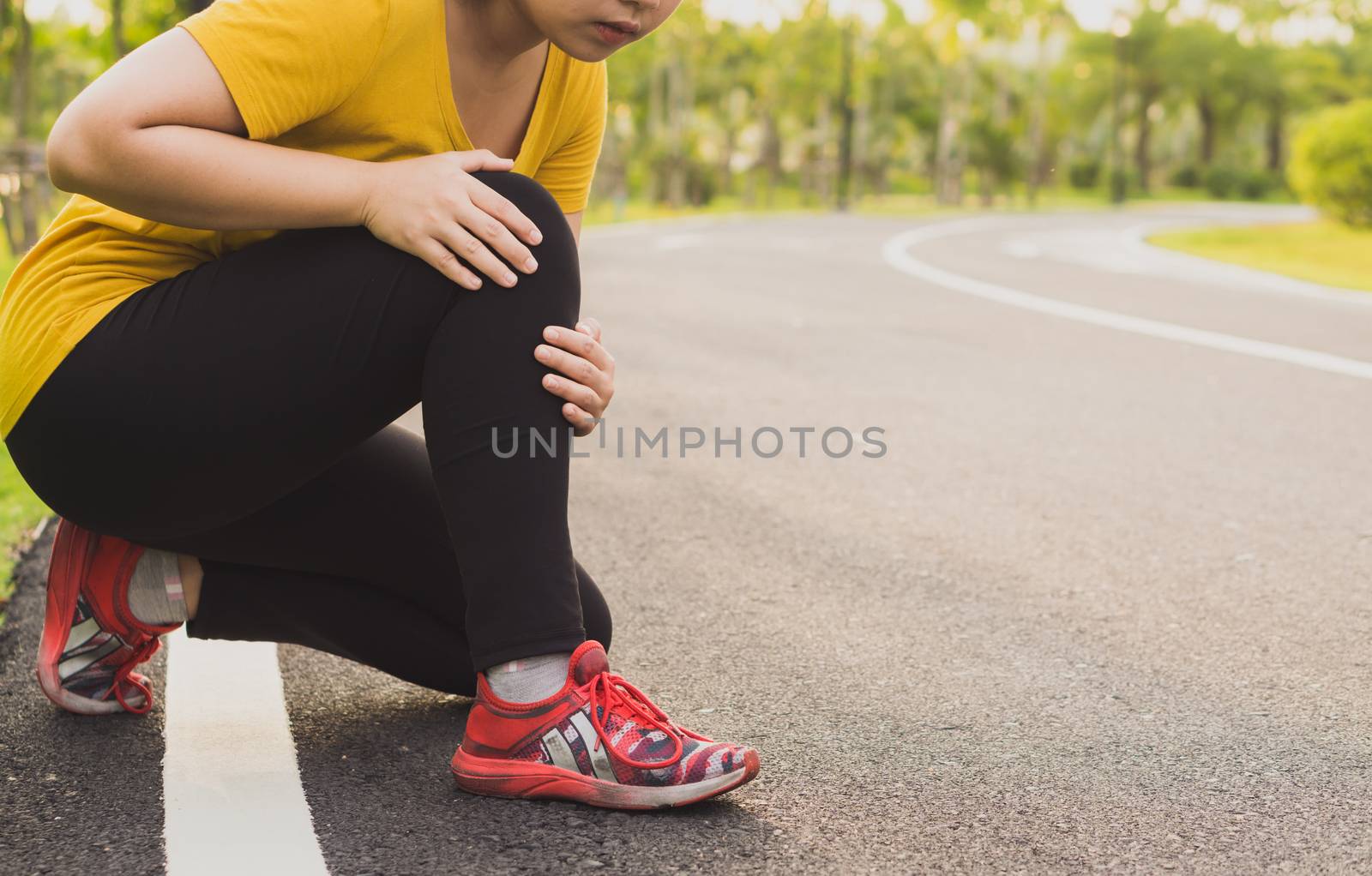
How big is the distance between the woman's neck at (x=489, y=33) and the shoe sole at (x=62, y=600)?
97 cm

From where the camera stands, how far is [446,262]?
189 centimetres

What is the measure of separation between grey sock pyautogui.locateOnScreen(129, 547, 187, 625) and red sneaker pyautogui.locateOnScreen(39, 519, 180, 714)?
0.03 ft

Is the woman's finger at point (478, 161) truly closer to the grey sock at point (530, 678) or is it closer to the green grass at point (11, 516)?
the grey sock at point (530, 678)

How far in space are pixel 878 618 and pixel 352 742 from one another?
4.03 feet

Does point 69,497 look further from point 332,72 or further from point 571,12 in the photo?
point 571,12

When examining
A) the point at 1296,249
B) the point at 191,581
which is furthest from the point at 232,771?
the point at 1296,249

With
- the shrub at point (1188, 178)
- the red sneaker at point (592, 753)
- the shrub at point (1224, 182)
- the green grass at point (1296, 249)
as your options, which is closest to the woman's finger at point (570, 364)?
the red sneaker at point (592, 753)

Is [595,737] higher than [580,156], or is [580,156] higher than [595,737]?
[580,156]

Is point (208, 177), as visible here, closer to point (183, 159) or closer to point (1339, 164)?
point (183, 159)

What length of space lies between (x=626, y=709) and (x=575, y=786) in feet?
0.42

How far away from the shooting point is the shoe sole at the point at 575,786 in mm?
1931

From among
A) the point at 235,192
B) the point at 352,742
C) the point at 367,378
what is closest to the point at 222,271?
the point at 235,192

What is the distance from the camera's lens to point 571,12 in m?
1.93

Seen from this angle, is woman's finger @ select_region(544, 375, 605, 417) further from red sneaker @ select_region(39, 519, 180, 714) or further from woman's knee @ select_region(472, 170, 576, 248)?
red sneaker @ select_region(39, 519, 180, 714)
